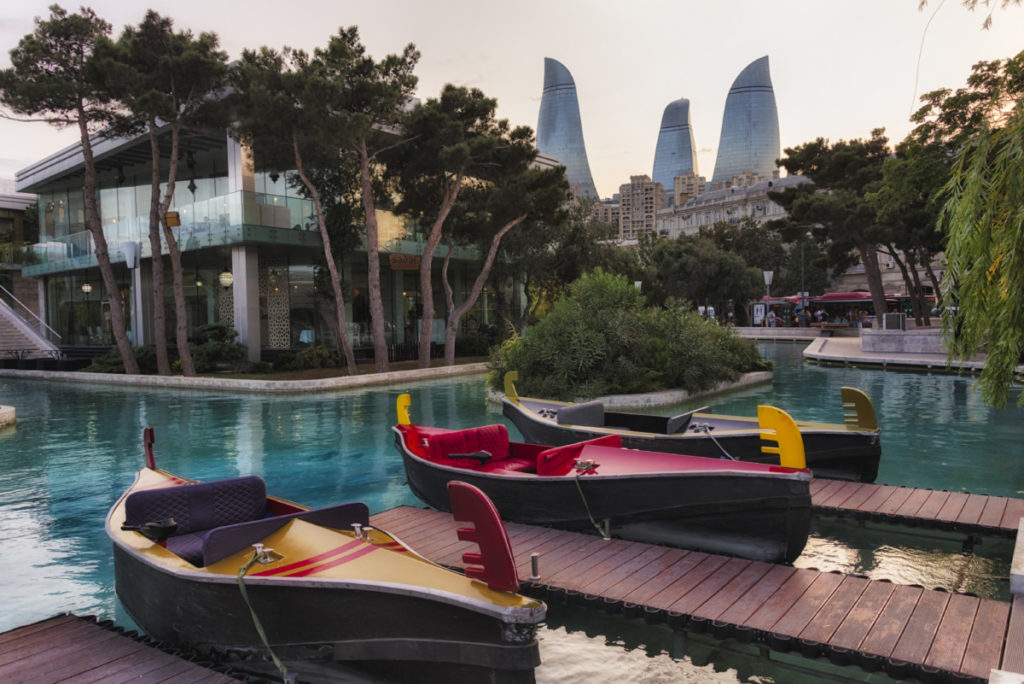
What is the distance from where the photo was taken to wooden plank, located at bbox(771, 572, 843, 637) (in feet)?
15.1

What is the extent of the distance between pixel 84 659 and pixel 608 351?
48.9 ft

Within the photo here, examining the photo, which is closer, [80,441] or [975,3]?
[975,3]

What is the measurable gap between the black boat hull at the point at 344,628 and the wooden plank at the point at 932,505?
17.6 feet

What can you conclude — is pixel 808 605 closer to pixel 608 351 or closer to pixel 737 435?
pixel 737 435

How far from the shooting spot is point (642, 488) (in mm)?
6289

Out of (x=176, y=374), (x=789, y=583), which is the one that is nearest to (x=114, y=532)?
(x=789, y=583)

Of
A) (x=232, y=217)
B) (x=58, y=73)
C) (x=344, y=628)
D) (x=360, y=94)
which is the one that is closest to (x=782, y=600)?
(x=344, y=628)

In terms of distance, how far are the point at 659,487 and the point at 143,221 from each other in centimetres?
3402

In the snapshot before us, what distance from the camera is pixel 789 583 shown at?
5.31 m

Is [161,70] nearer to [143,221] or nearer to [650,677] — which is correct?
[143,221]

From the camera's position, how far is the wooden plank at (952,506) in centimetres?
691

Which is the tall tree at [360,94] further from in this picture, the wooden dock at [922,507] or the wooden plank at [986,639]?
the wooden plank at [986,639]

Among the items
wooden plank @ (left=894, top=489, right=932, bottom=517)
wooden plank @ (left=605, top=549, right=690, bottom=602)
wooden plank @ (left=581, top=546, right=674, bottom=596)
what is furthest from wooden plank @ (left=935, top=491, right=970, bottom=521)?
wooden plank @ (left=581, top=546, right=674, bottom=596)

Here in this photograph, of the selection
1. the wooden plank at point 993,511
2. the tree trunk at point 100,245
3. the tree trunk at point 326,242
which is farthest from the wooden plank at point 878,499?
the tree trunk at point 100,245
